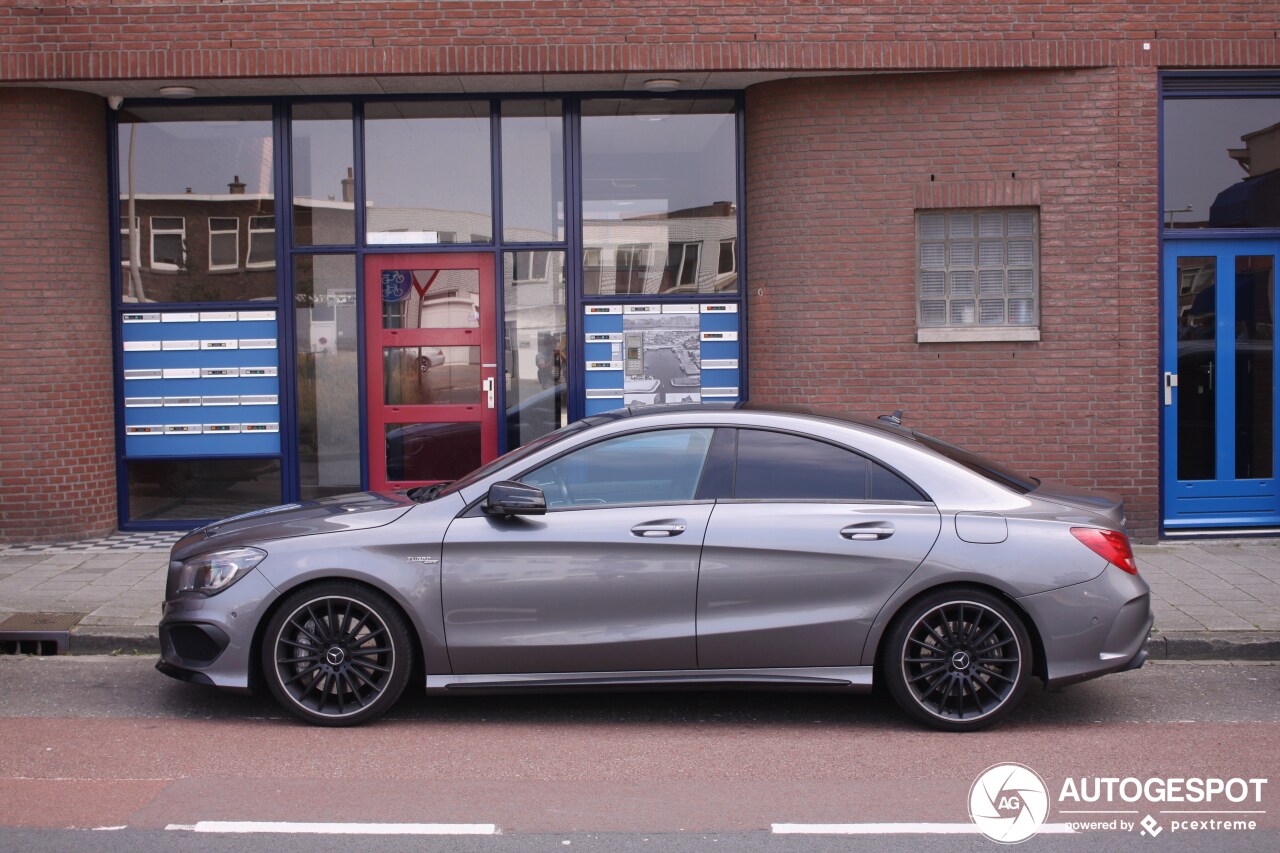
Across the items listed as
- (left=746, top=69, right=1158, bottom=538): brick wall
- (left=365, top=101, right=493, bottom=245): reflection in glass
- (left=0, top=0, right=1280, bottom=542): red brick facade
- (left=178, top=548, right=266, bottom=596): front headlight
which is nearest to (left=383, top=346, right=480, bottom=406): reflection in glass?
(left=365, top=101, right=493, bottom=245): reflection in glass

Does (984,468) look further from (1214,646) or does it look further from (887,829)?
(887,829)

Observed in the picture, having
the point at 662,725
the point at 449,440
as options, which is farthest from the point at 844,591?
the point at 449,440

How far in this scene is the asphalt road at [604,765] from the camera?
4.58 meters

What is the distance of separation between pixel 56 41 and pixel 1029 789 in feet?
30.4

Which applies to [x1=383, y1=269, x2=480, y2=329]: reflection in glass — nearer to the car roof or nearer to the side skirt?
the car roof

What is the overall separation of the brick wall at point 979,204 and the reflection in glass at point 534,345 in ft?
6.23

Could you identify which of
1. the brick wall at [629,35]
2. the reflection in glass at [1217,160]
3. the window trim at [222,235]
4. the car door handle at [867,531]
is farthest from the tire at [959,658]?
the window trim at [222,235]

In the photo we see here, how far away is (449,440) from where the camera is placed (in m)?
11.0

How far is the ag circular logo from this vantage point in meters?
4.63

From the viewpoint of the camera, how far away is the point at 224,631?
591cm

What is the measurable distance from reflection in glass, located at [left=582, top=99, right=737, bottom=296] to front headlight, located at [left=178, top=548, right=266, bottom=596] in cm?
545

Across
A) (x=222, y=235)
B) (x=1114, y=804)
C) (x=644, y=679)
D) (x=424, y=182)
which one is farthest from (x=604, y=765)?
(x=222, y=235)

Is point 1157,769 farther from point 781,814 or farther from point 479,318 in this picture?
point 479,318

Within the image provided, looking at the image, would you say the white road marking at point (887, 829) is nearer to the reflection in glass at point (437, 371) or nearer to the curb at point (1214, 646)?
the curb at point (1214, 646)
